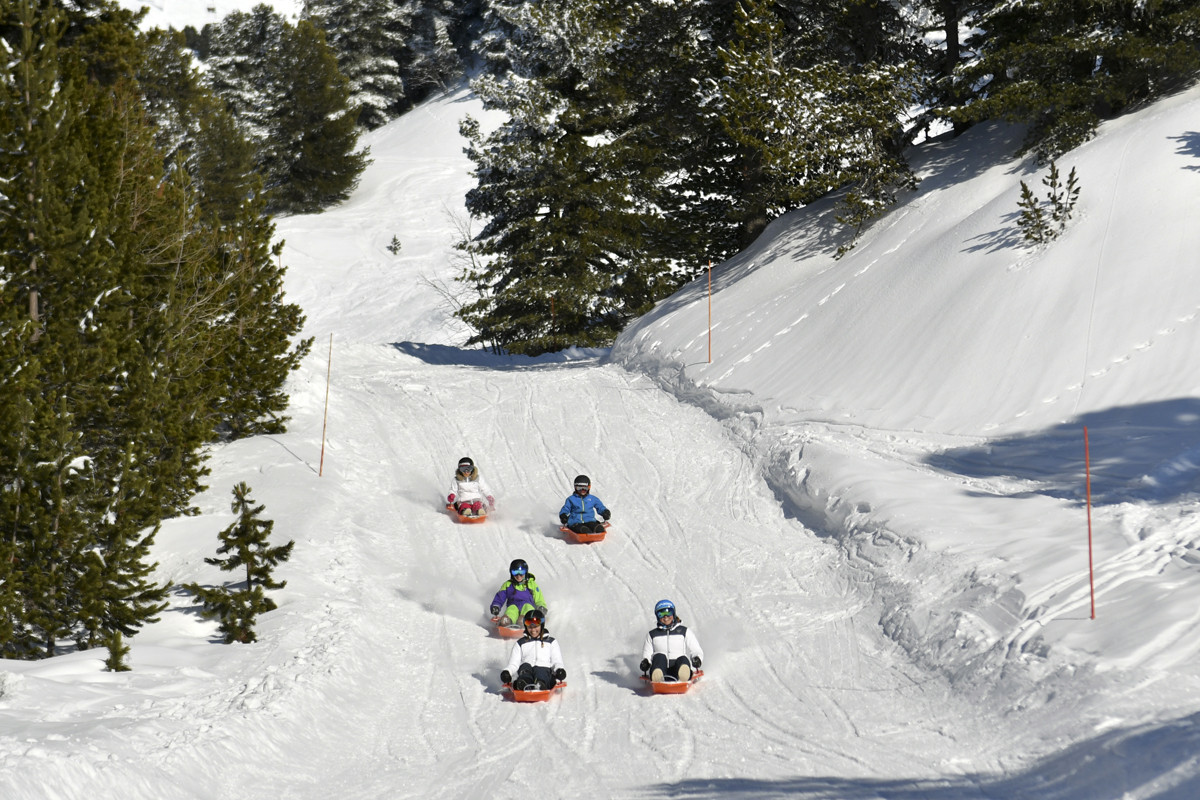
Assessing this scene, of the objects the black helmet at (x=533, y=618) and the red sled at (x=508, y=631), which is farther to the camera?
the red sled at (x=508, y=631)

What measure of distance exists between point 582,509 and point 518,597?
9.40 feet

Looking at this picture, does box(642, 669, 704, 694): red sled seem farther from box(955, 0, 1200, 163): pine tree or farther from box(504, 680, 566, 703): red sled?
box(955, 0, 1200, 163): pine tree

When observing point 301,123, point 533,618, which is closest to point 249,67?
point 301,123

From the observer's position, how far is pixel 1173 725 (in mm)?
6664

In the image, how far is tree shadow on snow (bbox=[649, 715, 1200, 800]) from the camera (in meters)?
6.23

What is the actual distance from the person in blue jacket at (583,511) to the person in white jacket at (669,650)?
3789mm

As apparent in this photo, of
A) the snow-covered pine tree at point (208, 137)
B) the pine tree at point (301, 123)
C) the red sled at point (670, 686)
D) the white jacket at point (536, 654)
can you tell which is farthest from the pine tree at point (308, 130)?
the red sled at point (670, 686)

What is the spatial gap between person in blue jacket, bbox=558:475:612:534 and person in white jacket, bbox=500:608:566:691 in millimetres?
3723

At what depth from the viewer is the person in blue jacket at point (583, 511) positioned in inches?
558

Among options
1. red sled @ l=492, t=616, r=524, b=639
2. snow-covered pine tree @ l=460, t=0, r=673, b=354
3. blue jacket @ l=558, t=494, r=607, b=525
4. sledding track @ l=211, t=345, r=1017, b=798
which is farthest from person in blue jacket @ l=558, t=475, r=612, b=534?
snow-covered pine tree @ l=460, t=0, r=673, b=354

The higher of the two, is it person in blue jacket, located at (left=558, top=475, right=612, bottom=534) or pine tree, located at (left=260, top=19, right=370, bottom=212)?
pine tree, located at (left=260, top=19, right=370, bottom=212)

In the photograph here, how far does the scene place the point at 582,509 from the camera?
47.1 ft

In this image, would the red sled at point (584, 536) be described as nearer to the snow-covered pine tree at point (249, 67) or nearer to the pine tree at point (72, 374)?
the pine tree at point (72, 374)

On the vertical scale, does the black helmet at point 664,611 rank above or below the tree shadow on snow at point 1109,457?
below
